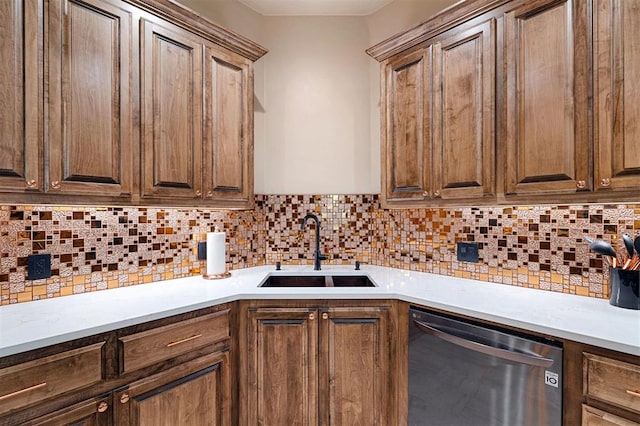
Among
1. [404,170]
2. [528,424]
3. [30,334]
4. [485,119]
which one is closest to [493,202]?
[485,119]

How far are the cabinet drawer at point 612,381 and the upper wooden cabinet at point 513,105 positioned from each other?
2.02 ft

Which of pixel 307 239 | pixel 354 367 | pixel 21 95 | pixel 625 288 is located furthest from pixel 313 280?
pixel 21 95

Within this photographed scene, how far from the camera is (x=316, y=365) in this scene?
1645 millimetres

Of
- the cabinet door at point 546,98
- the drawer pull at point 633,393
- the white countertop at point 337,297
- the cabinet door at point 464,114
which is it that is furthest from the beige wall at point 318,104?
the drawer pull at point 633,393

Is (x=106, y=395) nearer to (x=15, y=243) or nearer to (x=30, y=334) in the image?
(x=30, y=334)

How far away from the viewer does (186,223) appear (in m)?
2.04

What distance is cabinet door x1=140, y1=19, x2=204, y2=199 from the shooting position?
1.56m

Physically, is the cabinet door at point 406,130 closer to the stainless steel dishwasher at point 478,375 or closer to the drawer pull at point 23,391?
the stainless steel dishwasher at point 478,375

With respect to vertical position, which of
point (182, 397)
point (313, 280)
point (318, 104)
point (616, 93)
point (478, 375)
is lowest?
point (182, 397)

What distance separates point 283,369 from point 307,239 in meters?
1.00

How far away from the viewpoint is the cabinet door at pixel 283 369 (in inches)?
64.4

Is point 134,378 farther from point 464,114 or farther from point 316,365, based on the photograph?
point 464,114

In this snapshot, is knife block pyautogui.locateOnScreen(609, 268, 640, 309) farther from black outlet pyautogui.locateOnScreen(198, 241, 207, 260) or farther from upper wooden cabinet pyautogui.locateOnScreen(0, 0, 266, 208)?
black outlet pyautogui.locateOnScreen(198, 241, 207, 260)

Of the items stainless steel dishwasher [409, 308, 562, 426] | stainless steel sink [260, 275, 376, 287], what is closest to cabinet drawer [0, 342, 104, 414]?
stainless steel sink [260, 275, 376, 287]
